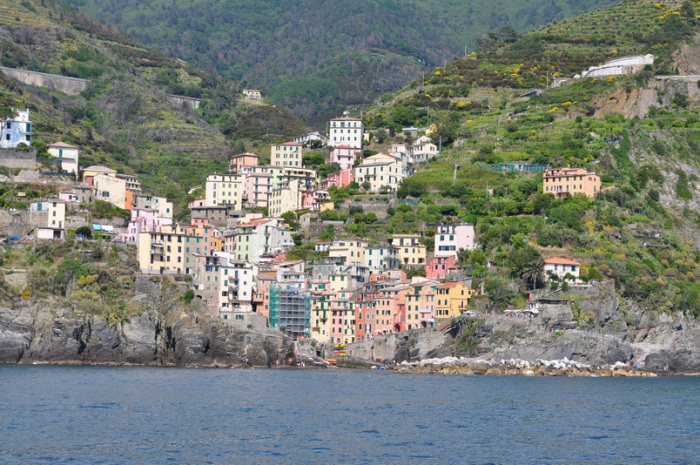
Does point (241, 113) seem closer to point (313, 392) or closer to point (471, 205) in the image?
point (471, 205)

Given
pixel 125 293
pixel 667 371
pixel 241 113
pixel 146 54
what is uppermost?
pixel 146 54

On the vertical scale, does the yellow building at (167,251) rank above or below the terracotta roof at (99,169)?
below

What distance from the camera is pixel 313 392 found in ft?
216

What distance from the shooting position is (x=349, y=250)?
320 feet

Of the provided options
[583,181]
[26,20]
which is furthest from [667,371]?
[26,20]

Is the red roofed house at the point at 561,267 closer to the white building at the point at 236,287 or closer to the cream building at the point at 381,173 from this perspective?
the cream building at the point at 381,173

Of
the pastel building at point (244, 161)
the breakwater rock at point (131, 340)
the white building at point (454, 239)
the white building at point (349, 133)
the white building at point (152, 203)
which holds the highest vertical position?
the white building at point (349, 133)

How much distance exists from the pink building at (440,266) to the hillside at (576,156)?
6.53 ft

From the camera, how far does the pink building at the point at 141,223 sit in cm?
9550

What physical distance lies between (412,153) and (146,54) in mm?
78272

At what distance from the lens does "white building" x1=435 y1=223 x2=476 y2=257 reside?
95875 millimetres

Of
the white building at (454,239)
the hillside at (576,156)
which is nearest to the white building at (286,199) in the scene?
the hillside at (576,156)

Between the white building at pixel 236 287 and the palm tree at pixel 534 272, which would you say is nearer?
the palm tree at pixel 534 272

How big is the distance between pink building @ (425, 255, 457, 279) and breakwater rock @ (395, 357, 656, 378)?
1175 centimetres
